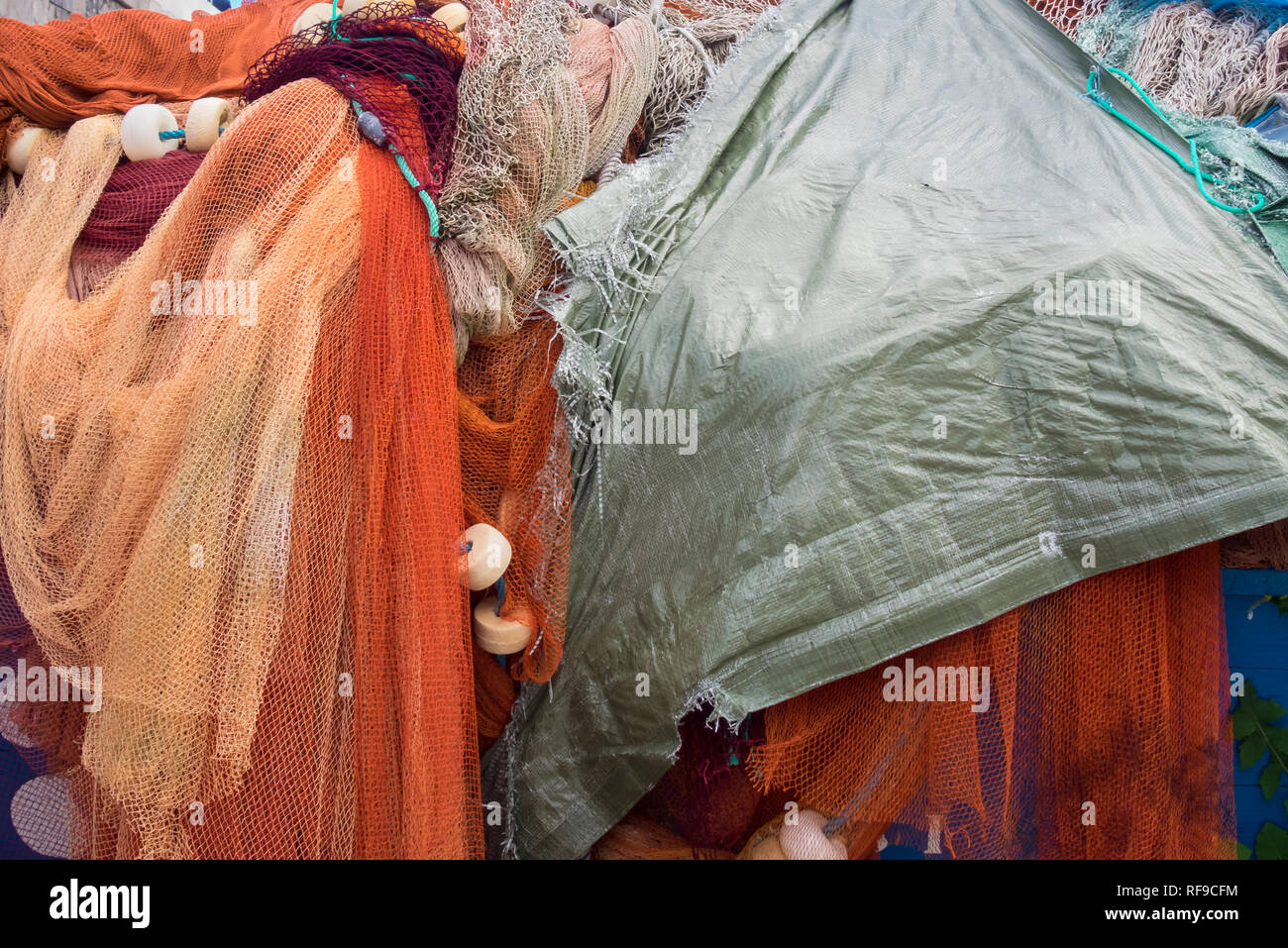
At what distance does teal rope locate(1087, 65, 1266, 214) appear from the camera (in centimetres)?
209

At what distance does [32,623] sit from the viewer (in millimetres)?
1852

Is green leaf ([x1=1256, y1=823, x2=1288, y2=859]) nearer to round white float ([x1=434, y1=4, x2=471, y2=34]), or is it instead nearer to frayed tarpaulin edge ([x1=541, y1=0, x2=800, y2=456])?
frayed tarpaulin edge ([x1=541, y1=0, x2=800, y2=456])

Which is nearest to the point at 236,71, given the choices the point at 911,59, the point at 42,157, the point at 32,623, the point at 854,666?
the point at 42,157

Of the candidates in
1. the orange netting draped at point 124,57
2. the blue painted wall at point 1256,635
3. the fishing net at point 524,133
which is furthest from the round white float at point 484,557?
the blue painted wall at point 1256,635

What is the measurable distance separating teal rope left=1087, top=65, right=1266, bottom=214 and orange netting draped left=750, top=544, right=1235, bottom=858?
2.55ft

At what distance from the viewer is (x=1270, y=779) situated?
243 cm

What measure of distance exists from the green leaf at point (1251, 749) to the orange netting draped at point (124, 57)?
3276mm

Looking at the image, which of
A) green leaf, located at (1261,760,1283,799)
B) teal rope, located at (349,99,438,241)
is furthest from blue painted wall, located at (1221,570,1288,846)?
teal rope, located at (349,99,438,241)

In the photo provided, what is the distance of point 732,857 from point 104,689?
141 cm

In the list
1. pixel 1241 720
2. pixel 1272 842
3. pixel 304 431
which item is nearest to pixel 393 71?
pixel 304 431

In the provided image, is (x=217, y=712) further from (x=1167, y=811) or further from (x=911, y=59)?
(x=911, y=59)

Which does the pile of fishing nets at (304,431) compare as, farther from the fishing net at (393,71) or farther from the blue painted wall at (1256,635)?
the blue painted wall at (1256,635)

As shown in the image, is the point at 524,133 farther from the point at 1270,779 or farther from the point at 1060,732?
the point at 1270,779

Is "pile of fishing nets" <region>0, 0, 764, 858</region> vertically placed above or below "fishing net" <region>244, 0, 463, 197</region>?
below
